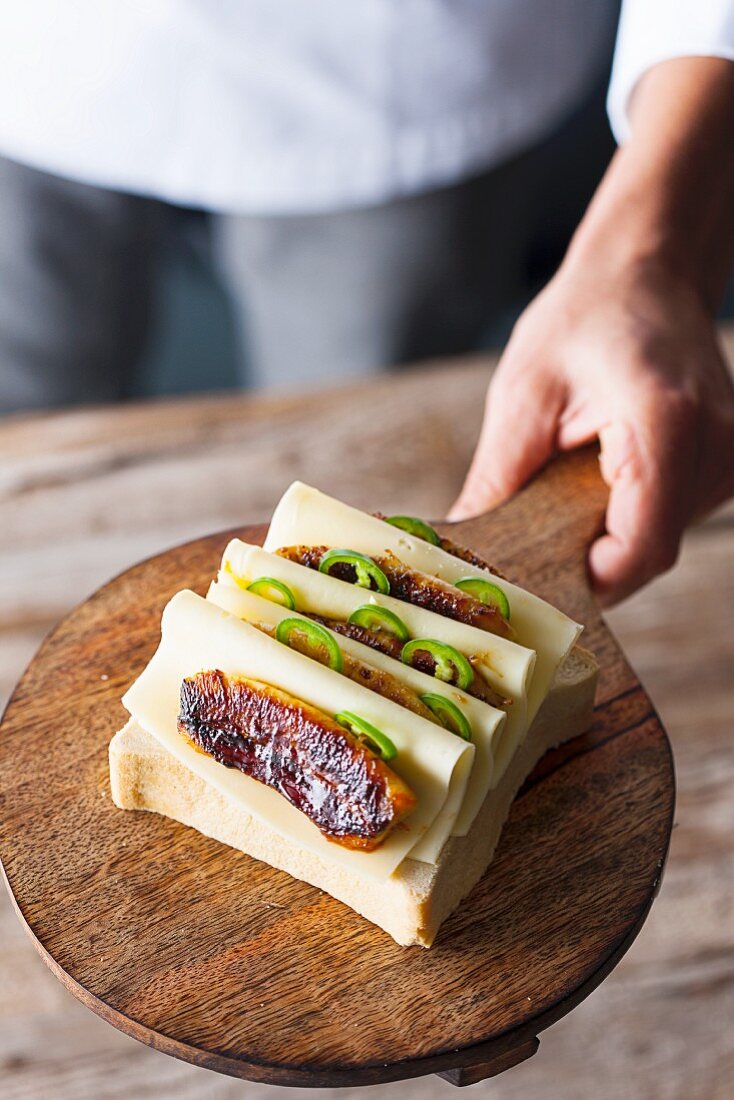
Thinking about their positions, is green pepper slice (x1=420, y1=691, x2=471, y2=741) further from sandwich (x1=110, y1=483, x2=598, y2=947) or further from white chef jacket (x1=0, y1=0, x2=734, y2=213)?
white chef jacket (x1=0, y1=0, x2=734, y2=213)

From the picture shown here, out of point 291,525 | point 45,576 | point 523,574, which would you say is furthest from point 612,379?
point 45,576

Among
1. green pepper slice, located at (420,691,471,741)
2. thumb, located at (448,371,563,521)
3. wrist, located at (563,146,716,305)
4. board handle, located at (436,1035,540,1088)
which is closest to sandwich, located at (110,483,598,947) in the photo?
green pepper slice, located at (420,691,471,741)

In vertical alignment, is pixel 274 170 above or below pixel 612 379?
above

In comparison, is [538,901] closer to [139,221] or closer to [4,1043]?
[4,1043]

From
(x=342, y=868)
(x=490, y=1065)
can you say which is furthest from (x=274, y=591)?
(x=490, y=1065)

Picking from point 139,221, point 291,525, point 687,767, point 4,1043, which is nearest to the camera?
point 291,525

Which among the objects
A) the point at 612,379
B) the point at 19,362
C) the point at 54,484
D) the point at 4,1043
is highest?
the point at 19,362

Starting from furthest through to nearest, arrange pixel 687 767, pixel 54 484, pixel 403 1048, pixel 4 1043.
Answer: pixel 54 484
pixel 687 767
pixel 4 1043
pixel 403 1048

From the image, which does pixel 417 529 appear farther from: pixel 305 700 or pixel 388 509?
pixel 388 509

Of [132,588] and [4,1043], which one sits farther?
[4,1043]
